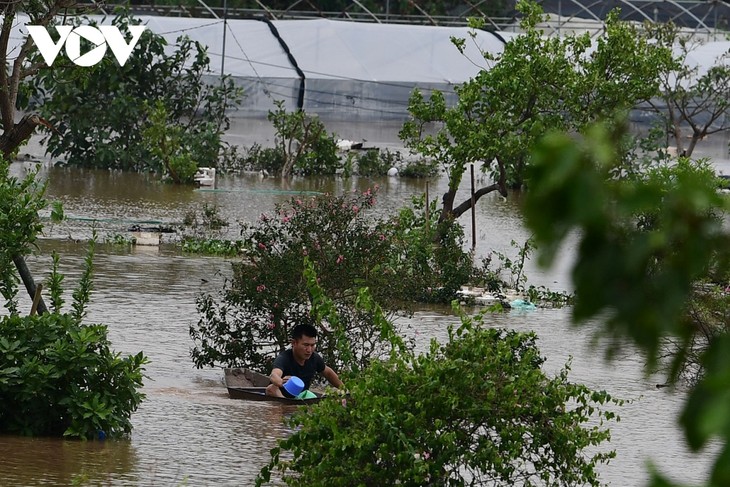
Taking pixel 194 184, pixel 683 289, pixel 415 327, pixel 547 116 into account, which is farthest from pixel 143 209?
pixel 683 289

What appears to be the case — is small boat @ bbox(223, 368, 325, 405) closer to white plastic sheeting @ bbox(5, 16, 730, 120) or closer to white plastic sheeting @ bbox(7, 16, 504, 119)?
white plastic sheeting @ bbox(7, 16, 504, 119)

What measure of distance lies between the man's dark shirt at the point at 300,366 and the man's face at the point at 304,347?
86 mm

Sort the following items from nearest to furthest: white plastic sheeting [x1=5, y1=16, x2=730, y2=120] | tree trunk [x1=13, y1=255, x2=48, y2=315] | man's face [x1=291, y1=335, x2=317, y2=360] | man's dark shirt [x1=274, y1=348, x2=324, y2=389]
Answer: tree trunk [x1=13, y1=255, x2=48, y2=315]
man's face [x1=291, y1=335, x2=317, y2=360]
man's dark shirt [x1=274, y1=348, x2=324, y2=389]
white plastic sheeting [x1=5, y1=16, x2=730, y2=120]

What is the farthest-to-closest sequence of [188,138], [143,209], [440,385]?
[188,138] → [143,209] → [440,385]

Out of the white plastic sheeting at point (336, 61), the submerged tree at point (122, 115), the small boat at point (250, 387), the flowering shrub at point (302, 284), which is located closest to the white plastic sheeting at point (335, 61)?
the white plastic sheeting at point (336, 61)

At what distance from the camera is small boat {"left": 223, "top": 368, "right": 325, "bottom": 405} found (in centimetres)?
1068

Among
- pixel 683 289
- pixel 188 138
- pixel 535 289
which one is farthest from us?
pixel 188 138

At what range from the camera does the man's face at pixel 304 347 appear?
1045 cm

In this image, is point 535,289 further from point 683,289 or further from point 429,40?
point 429,40

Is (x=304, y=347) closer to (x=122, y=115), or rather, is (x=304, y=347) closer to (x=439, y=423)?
(x=439, y=423)

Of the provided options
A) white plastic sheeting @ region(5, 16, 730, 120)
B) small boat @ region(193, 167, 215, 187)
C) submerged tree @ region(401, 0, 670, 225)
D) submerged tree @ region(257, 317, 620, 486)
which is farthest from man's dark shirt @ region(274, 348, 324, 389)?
white plastic sheeting @ region(5, 16, 730, 120)

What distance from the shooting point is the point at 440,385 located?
6.66m

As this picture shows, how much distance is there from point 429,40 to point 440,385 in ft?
120

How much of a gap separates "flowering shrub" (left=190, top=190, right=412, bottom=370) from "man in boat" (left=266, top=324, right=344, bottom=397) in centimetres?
85
